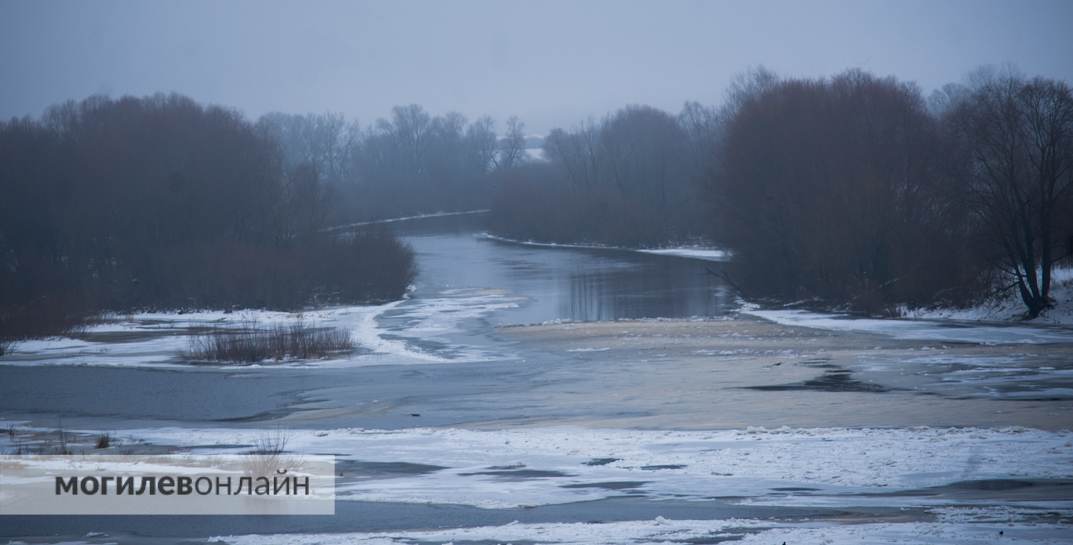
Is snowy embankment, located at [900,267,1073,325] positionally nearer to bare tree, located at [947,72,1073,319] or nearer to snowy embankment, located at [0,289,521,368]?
bare tree, located at [947,72,1073,319]

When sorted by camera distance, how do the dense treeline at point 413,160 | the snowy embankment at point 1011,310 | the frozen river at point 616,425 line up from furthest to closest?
1. the dense treeline at point 413,160
2. the snowy embankment at point 1011,310
3. the frozen river at point 616,425

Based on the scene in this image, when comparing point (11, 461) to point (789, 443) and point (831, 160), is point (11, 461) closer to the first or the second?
point (789, 443)

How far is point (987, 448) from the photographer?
12805 millimetres

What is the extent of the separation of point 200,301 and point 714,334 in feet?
94.7

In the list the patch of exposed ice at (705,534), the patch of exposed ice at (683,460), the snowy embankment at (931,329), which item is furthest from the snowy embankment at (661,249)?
the patch of exposed ice at (705,534)

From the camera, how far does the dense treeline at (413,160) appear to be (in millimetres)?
164500

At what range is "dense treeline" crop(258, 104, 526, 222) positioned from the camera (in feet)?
540

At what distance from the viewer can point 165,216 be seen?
6025cm

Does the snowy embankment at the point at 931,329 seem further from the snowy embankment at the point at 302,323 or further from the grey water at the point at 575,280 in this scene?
the snowy embankment at the point at 302,323

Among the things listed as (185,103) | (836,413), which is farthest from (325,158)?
(836,413)

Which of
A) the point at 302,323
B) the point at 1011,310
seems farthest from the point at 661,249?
the point at 1011,310
